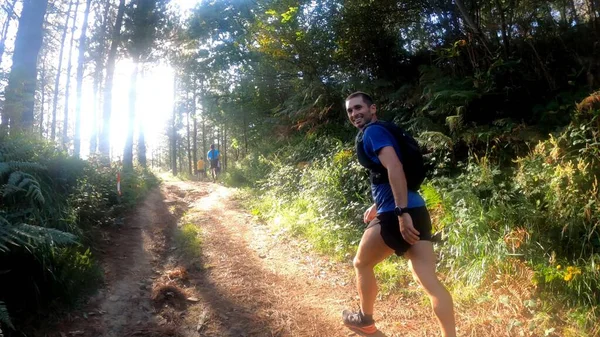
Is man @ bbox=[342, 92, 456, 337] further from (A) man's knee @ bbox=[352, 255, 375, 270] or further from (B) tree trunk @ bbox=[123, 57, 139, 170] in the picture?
(B) tree trunk @ bbox=[123, 57, 139, 170]

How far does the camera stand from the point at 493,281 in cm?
356

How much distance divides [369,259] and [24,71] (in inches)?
295

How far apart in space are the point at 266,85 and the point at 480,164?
8.48 metres

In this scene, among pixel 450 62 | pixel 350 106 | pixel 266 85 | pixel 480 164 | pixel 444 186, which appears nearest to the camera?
pixel 350 106

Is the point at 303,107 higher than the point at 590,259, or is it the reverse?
the point at 303,107

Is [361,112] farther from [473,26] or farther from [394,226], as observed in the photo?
[473,26]

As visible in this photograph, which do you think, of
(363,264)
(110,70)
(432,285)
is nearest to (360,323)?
(363,264)

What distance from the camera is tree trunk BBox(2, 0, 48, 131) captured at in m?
5.91

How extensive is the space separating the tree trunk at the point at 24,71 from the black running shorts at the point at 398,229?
613 cm

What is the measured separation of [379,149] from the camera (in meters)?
2.55

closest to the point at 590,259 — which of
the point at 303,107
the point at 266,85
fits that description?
the point at 303,107

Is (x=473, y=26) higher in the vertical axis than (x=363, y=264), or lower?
higher

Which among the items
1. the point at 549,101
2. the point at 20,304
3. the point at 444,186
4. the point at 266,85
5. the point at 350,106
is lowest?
the point at 20,304

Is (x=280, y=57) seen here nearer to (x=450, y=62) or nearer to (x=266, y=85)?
(x=266, y=85)
